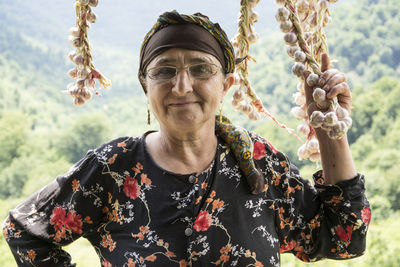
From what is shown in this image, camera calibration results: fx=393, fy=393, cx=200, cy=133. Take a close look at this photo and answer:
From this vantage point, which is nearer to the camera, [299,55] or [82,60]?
[299,55]

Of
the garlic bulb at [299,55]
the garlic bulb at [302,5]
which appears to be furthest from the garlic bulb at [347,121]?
the garlic bulb at [302,5]

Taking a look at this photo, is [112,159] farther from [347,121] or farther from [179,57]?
[347,121]

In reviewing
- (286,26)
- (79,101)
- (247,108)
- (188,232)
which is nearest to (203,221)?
(188,232)

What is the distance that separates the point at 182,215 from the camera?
35.8 inches

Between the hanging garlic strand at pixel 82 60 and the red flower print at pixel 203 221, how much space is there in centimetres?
36

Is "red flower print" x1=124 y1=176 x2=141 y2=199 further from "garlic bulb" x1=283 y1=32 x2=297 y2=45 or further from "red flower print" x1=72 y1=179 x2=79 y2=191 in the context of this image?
"garlic bulb" x1=283 y1=32 x2=297 y2=45

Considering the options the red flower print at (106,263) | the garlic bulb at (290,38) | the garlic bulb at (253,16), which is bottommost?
the red flower print at (106,263)

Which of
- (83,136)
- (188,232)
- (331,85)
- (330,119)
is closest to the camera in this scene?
(330,119)

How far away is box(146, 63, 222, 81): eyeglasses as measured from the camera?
871 millimetres

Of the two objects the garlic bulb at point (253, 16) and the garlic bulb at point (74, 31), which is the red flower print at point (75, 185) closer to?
the garlic bulb at point (74, 31)

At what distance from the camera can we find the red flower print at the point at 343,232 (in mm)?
949

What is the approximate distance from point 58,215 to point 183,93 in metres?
0.44

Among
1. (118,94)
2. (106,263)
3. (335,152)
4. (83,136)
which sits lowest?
(106,263)

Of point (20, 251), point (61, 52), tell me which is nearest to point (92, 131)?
point (61, 52)
